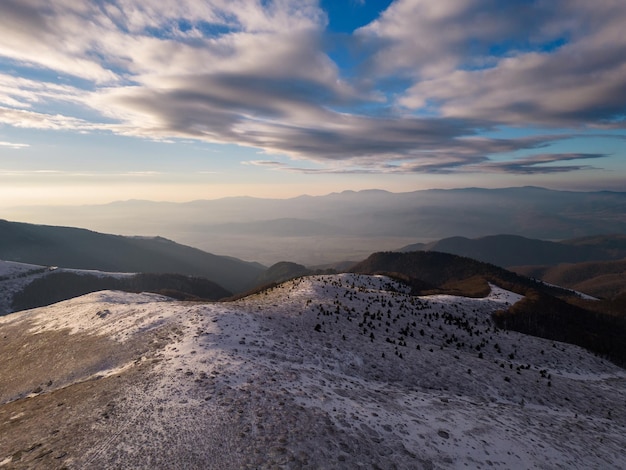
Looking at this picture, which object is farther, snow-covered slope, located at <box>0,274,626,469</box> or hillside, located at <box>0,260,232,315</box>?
hillside, located at <box>0,260,232,315</box>

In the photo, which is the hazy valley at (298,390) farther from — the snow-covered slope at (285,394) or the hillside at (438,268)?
the hillside at (438,268)

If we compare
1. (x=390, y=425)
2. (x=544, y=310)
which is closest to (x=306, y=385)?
(x=390, y=425)

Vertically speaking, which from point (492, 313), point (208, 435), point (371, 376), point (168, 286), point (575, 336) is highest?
point (208, 435)

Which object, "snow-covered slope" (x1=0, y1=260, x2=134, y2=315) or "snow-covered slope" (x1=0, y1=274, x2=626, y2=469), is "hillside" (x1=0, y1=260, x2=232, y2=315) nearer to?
"snow-covered slope" (x1=0, y1=260, x2=134, y2=315)

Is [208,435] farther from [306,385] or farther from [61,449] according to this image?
[306,385]

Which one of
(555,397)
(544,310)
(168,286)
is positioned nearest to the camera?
(555,397)

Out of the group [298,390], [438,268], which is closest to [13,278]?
[298,390]

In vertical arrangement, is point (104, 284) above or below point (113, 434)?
below

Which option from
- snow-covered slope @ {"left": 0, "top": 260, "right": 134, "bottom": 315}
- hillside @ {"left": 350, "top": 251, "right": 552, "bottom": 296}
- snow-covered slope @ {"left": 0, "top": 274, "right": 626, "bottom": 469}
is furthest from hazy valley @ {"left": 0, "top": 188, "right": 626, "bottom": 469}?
hillside @ {"left": 350, "top": 251, "right": 552, "bottom": 296}
